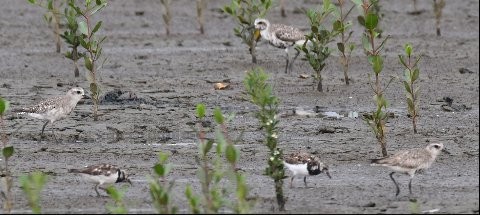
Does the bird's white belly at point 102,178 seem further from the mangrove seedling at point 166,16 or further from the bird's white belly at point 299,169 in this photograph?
the mangrove seedling at point 166,16

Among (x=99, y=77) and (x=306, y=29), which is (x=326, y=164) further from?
(x=306, y=29)


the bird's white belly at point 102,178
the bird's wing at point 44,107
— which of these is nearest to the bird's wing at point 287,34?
the bird's wing at point 44,107

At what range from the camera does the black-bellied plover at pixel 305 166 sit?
12.0 metres

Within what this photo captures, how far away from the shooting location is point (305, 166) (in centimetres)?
1211

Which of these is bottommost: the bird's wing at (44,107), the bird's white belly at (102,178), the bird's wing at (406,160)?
the bird's white belly at (102,178)

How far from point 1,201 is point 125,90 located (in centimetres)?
643

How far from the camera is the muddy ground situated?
1177 cm

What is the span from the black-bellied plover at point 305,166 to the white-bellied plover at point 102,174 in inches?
62.0

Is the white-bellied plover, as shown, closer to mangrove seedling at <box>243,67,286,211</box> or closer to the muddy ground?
the muddy ground

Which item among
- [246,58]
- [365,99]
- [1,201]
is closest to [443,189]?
[1,201]

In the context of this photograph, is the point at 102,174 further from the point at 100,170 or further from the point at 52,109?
the point at 52,109

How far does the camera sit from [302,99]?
16.9 m

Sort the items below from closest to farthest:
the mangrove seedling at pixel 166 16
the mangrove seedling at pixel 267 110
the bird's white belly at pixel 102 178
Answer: the mangrove seedling at pixel 267 110, the bird's white belly at pixel 102 178, the mangrove seedling at pixel 166 16

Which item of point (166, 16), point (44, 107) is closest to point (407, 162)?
point (44, 107)
